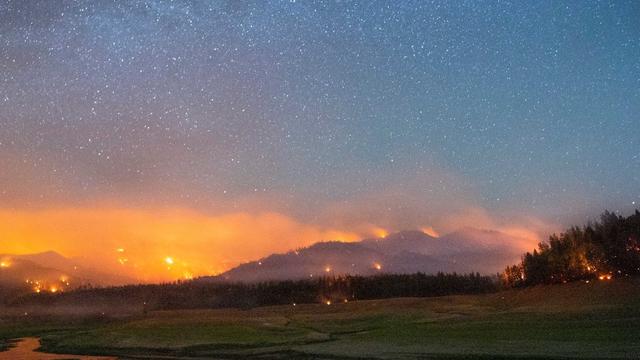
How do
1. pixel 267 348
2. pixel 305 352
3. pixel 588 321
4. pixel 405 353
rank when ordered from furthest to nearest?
pixel 588 321 → pixel 267 348 → pixel 305 352 → pixel 405 353

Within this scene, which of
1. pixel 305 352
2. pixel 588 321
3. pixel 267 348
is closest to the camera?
pixel 305 352

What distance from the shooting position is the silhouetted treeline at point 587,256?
118650 millimetres

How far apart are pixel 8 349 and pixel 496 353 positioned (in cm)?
6154

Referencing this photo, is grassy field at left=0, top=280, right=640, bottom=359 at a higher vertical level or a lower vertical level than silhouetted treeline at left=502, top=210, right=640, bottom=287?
lower

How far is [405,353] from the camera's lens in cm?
5109

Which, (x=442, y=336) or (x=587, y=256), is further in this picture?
(x=587, y=256)

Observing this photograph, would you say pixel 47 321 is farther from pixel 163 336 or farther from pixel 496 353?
pixel 496 353

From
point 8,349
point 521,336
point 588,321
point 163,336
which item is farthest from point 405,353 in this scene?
point 8,349

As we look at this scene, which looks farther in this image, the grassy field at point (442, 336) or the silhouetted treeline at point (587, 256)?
the silhouetted treeline at point (587, 256)

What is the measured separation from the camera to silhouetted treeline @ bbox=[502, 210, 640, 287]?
118650 mm

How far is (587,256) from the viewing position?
126062mm

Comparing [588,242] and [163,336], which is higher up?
[588,242]

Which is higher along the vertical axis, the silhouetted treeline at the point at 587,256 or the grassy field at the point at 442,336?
the silhouetted treeline at the point at 587,256

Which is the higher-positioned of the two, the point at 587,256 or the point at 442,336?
the point at 587,256
